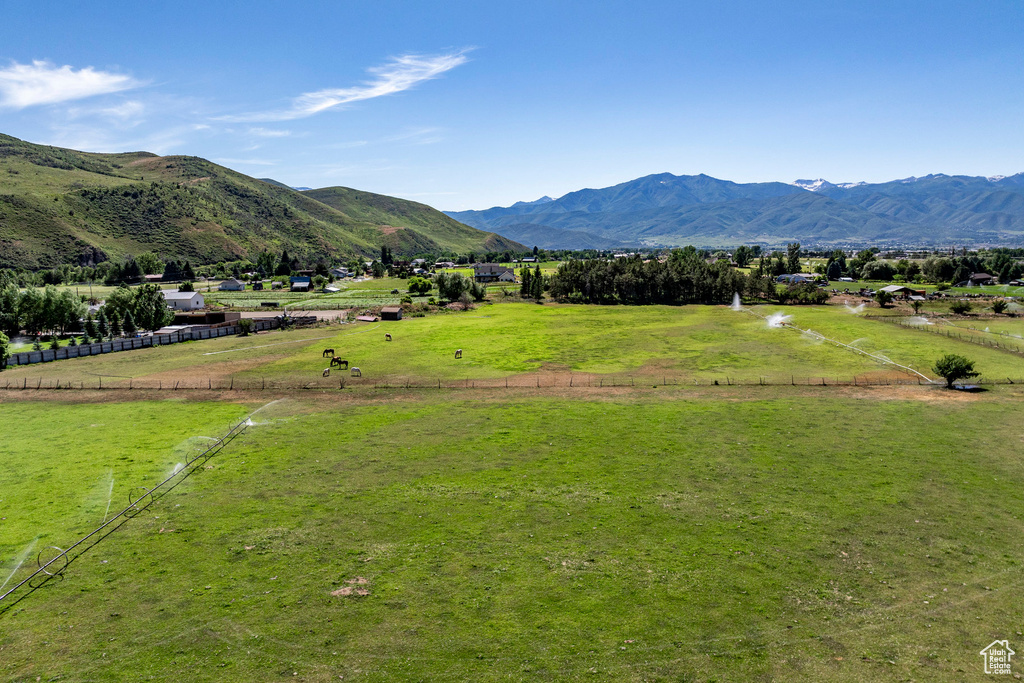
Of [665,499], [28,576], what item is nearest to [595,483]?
[665,499]

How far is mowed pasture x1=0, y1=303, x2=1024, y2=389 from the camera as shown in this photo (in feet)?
171

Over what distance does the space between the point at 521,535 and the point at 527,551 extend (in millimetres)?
1285

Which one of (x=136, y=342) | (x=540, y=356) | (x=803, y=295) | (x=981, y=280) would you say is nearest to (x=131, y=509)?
(x=540, y=356)

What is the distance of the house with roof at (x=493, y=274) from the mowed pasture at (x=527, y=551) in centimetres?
14008

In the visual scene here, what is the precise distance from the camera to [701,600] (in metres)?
18.7

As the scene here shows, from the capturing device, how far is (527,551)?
21.9 metres

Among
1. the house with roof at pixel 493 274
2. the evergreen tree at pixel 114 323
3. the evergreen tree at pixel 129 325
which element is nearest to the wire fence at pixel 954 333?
the house with roof at pixel 493 274

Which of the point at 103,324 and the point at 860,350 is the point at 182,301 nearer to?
the point at 103,324

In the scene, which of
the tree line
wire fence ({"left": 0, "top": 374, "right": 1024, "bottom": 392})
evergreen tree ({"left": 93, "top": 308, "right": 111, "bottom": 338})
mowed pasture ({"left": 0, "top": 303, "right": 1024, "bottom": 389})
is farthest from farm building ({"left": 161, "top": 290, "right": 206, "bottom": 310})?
wire fence ({"left": 0, "top": 374, "right": 1024, "bottom": 392})

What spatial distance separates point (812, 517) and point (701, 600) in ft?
29.8

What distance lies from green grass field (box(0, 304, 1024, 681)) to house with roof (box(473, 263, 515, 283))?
131593mm

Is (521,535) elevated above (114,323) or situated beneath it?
situated beneath

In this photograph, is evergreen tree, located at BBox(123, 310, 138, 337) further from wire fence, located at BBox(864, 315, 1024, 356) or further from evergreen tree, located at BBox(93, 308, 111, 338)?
wire fence, located at BBox(864, 315, 1024, 356)

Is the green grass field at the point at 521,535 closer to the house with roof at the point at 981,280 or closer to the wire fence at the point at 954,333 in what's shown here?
the wire fence at the point at 954,333
